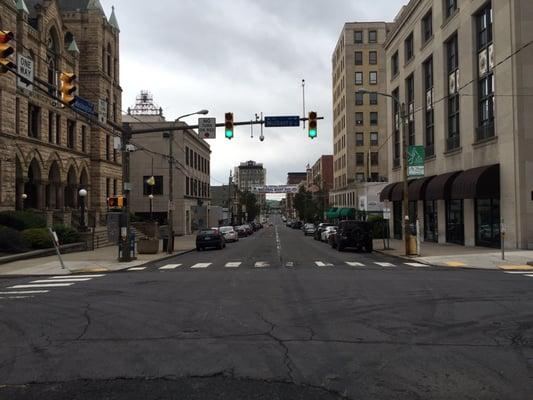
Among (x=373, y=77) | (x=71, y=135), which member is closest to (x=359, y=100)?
(x=373, y=77)

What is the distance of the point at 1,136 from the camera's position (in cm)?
3497

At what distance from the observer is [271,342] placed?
788 cm

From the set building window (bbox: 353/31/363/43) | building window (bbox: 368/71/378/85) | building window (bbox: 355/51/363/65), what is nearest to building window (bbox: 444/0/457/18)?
building window (bbox: 368/71/378/85)

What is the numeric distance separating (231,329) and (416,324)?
305cm

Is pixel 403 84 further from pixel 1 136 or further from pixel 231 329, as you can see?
pixel 231 329

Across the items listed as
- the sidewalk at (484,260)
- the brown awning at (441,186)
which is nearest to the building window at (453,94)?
the brown awning at (441,186)

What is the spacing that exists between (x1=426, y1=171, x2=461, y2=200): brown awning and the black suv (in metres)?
5.19

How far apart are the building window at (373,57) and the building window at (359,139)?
37.0 ft

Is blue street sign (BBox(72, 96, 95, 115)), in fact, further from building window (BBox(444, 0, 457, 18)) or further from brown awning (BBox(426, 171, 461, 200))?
building window (BBox(444, 0, 457, 18))

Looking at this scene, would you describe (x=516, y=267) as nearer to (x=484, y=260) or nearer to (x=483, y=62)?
(x=484, y=260)

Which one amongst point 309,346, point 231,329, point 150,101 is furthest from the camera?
point 150,101

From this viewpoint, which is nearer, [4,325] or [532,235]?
[4,325]

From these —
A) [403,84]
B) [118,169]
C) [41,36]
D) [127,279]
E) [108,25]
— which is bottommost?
[127,279]

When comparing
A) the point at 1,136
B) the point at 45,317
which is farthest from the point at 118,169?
the point at 45,317
